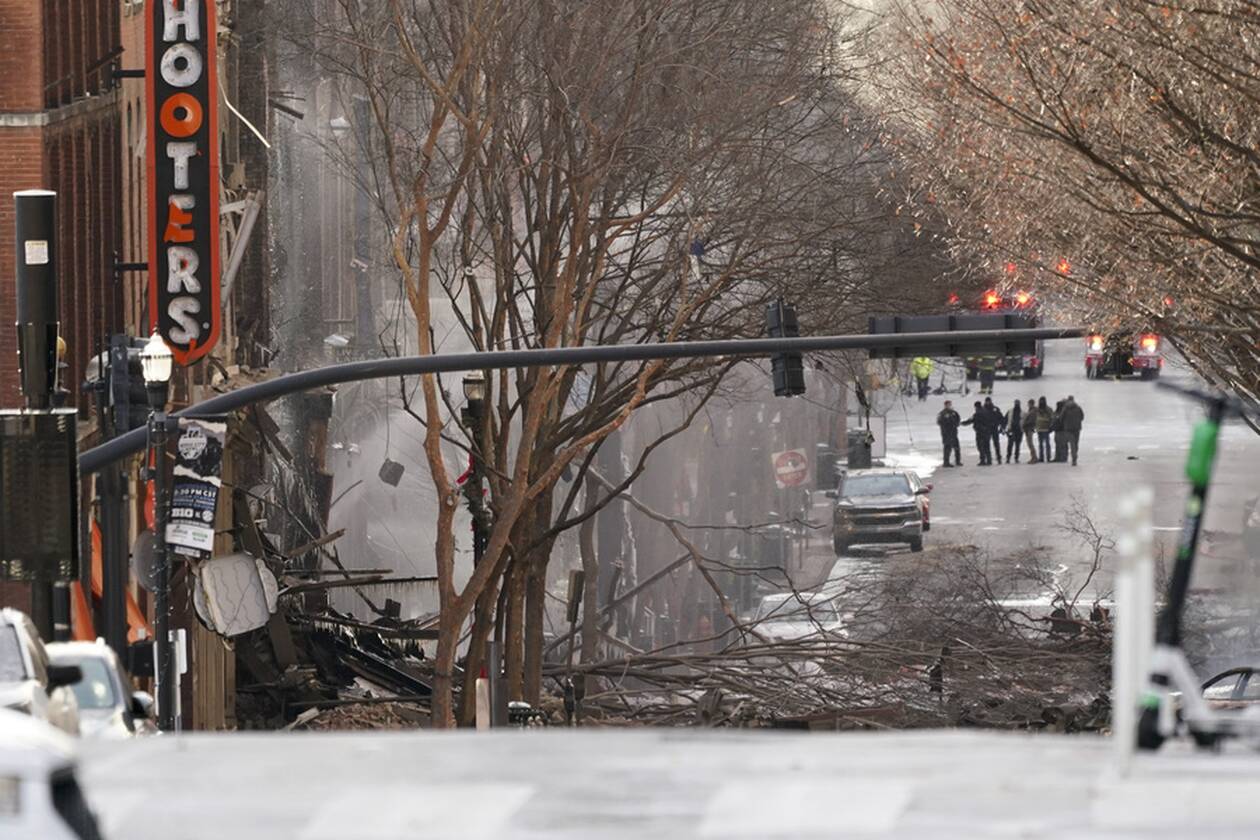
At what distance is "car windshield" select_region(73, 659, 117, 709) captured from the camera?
12047 millimetres

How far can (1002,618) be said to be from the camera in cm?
3912

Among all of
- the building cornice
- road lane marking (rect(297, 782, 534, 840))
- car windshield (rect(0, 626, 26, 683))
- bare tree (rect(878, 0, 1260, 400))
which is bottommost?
car windshield (rect(0, 626, 26, 683))

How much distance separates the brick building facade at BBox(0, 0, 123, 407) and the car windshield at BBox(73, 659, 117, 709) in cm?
1754

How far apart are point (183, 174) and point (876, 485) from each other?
28367 mm

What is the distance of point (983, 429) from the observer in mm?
58250

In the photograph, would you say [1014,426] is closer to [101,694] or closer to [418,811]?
[101,694]

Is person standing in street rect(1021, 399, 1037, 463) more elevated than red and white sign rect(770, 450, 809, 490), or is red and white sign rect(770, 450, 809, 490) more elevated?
person standing in street rect(1021, 399, 1037, 463)

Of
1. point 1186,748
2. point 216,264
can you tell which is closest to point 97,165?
point 216,264

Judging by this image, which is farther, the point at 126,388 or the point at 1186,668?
the point at 126,388

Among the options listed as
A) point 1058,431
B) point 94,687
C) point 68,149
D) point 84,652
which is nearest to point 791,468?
point 1058,431

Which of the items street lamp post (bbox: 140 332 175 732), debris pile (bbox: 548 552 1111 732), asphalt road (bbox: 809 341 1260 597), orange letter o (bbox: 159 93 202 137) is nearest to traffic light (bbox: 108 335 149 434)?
street lamp post (bbox: 140 332 175 732)

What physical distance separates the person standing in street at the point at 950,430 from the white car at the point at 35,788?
→ 54796 millimetres

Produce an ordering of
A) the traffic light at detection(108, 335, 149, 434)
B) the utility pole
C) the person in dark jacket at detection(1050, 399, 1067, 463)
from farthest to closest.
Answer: the person in dark jacket at detection(1050, 399, 1067, 463)
the traffic light at detection(108, 335, 149, 434)
the utility pole

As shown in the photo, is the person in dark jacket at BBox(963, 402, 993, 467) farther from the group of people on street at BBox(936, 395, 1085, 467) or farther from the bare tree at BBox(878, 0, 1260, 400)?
the bare tree at BBox(878, 0, 1260, 400)
